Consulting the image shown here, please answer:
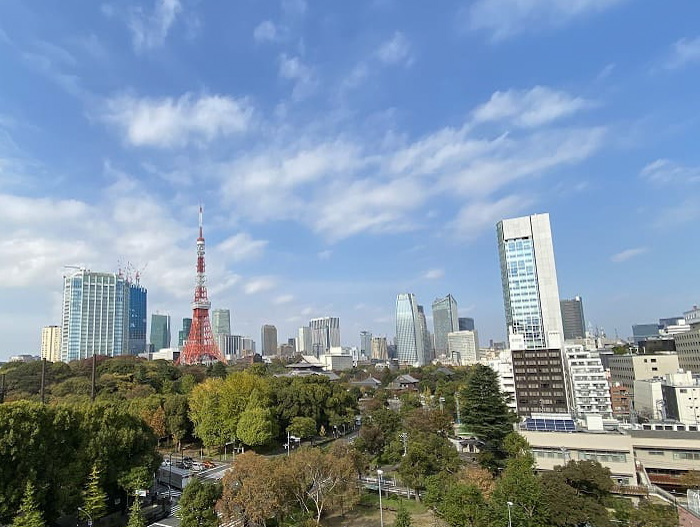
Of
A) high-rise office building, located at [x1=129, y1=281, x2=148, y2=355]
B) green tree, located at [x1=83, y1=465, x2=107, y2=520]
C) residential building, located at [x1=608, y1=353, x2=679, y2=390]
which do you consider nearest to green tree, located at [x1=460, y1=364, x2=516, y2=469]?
green tree, located at [x1=83, y1=465, x2=107, y2=520]

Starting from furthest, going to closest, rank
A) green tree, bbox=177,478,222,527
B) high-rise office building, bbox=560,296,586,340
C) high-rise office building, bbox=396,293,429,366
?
1. high-rise office building, bbox=396,293,429,366
2. high-rise office building, bbox=560,296,586,340
3. green tree, bbox=177,478,222,527

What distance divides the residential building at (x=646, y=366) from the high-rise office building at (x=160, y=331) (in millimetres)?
176870

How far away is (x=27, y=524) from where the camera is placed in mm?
16609

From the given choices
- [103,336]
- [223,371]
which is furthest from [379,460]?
[103,336]

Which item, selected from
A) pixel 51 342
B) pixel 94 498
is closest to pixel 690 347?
pixel 94 498

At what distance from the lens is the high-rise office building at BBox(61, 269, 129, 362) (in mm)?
106688

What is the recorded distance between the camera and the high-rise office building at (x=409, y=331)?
185 metres

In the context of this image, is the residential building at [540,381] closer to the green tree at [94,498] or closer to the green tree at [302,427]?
the green tree at [302,427]

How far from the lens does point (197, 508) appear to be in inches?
697

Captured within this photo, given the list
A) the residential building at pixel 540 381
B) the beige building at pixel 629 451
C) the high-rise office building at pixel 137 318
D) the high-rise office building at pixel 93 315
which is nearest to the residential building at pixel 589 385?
the residential building at pixel 540 381

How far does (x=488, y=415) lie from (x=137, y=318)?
122092 mm

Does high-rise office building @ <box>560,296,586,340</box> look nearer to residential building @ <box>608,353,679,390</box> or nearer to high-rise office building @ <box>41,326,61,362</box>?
residential building @ <box>608,353,679,390</box>

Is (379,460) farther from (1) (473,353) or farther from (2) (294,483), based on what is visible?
(1) (473,353)

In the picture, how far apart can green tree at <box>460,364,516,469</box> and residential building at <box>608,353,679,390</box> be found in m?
35.7
